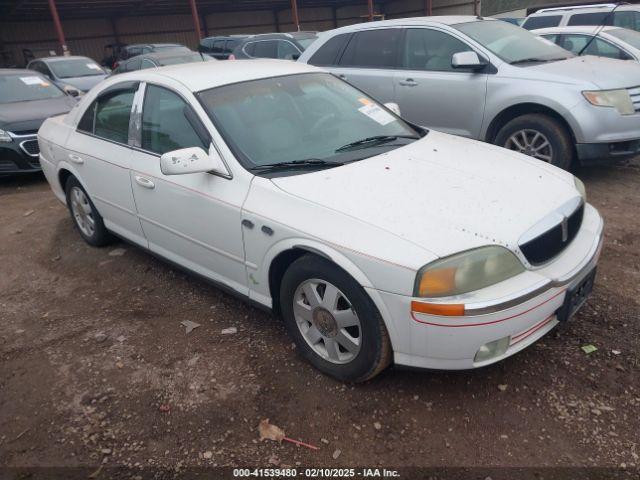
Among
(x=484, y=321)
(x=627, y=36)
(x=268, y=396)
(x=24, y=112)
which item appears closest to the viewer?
(x=484, y=321)

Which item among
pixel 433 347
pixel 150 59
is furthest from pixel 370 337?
pixel 150 59

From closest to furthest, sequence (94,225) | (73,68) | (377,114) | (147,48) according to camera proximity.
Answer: (377,114), (94,225), (73,68), (147,48)

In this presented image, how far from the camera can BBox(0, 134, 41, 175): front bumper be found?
6.80m

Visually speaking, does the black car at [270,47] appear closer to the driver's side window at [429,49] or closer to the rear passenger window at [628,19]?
the driver's side window at [429,49]

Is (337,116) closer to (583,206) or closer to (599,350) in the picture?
(583,206)

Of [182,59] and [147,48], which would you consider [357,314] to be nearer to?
[182,59]

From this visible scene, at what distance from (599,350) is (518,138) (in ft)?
9.79

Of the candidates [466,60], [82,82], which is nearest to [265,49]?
[82,82]

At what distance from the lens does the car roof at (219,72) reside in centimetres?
334

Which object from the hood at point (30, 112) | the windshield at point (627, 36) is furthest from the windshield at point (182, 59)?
the windshield at point (627, 36)

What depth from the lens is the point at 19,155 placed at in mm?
6852

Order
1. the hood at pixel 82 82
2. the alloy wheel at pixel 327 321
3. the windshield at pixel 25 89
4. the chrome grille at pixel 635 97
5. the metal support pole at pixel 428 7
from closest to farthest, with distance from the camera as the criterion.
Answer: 1. the alloy wheel at pixel 327 321
2. the chrome grille at pixel 635 97
3. the windshield at pixel 25 89
4. the hood at pixel 82 82
5. the metal support pole at pixel 428 7

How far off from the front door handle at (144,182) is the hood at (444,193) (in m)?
1.09

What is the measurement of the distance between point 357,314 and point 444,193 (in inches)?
30.4
